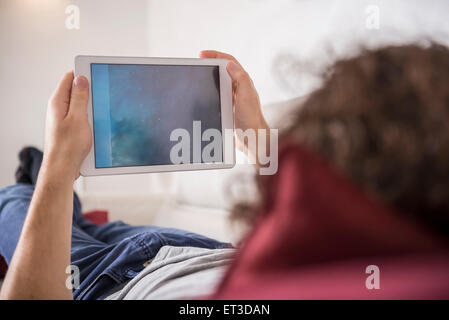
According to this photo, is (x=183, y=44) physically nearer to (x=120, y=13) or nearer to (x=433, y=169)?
(x=120, y=13)

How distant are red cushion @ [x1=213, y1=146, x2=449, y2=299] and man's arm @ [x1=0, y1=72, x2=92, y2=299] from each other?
280mm

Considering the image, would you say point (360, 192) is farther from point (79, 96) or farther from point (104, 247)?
point (104, 247)

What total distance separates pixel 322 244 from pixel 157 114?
489 millimetres

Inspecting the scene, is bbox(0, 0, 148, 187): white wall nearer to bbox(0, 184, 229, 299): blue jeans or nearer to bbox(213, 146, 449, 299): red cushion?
bbox(0, 184, 229, 299): blue jeans

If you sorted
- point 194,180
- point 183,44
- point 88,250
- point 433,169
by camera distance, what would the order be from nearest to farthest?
point 433,169 < point 88,250 < point 194,180 < point 183,44

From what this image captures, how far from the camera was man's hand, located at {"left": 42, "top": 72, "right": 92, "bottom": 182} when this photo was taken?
1.77ft

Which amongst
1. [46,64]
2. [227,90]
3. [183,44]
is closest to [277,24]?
[227,90]

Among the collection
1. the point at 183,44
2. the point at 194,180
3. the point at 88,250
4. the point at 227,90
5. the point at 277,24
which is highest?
the point at 183,44

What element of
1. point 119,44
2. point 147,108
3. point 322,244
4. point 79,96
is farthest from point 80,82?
point 119,44

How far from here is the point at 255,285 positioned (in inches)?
10.8

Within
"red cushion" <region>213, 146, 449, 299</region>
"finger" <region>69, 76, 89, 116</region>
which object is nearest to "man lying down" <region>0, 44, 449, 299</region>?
"red cushion" <region>213, 146, 449, 299</region>

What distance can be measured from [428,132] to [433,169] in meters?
0.03

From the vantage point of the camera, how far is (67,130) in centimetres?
57

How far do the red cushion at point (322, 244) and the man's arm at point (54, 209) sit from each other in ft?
0.92
